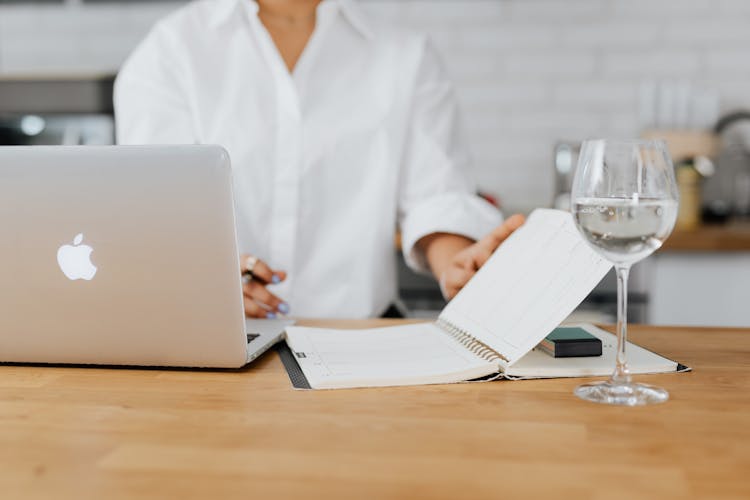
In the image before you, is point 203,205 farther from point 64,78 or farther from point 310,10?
point 64,78

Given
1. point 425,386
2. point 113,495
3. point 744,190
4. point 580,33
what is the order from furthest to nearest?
point 580,33
point 744,190
point 425,386
point 113,495

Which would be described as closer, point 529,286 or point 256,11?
point 529,286

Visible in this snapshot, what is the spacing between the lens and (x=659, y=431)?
0.65 m

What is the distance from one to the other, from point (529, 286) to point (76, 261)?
47cm

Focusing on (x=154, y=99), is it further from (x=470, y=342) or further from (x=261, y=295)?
(x=470, y=342)

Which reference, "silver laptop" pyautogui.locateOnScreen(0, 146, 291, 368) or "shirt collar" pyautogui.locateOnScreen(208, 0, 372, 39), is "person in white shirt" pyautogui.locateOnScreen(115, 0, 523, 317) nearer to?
"shirt collar" pyautogui.locateOnScreen(208, 0, 372, 39)

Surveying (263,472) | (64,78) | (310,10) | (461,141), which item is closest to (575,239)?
(263,472)

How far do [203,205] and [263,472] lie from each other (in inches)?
12.1

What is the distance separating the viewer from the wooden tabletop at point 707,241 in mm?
2309

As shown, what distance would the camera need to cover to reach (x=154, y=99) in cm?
163

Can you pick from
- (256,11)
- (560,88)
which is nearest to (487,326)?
(256,11)

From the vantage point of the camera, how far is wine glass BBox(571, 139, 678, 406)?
0.72 m

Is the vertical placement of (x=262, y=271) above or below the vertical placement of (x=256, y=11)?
below

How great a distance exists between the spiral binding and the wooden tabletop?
1.43 metres
